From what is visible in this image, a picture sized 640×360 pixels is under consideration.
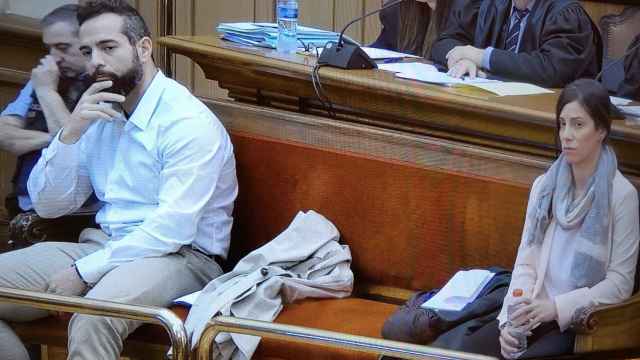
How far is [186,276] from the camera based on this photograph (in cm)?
319

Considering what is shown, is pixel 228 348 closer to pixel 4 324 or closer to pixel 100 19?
pixel 4 324

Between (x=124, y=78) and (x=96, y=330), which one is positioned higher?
(x=124, y=78)

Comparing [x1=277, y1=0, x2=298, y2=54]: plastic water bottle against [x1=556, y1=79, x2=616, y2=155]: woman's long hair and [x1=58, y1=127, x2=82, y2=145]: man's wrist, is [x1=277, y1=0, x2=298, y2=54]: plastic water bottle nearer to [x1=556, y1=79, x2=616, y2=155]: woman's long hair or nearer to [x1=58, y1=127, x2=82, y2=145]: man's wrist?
[x1=58, y1=127, x2=82, y2=145]: man's wrist

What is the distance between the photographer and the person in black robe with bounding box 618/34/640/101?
2.70 m

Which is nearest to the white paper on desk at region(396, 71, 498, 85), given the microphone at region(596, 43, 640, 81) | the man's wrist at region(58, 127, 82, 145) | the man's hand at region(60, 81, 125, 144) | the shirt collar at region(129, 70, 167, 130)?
the microphone at region(596, 43, 640, 81)

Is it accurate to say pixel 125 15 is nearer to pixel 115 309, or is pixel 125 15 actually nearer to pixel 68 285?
pixel 68 285

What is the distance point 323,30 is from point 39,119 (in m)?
0.85

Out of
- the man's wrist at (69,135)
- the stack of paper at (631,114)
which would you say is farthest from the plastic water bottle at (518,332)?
the man's wrist at (69,135)

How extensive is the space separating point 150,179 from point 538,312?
3.84 feet

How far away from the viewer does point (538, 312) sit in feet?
8.49

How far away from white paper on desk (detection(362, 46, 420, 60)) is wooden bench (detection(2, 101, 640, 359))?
282 millimetres

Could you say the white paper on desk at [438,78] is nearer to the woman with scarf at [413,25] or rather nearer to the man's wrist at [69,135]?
the woman with scarf at [413,25]

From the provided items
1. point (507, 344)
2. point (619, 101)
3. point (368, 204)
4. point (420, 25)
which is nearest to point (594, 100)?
point (619, 101)

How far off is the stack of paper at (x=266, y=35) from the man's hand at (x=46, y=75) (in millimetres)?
510
